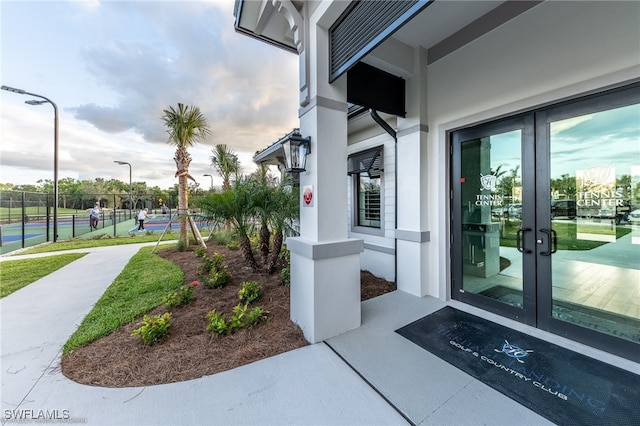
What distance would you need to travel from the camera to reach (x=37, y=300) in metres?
3.70

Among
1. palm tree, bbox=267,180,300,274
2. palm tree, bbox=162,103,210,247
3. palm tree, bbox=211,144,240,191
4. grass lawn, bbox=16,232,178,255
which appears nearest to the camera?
palm tree, bbox=267,180,300,274

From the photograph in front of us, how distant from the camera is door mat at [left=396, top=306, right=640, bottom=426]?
63.7 inches

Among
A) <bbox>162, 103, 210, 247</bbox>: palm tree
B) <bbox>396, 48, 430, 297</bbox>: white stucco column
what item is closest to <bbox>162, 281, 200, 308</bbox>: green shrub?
<bbox>396, 48, 430, 297</bbox>: white stucco column

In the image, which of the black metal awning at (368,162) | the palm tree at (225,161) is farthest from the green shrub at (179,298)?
the palm tree at (225,161)

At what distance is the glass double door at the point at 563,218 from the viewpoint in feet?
7.16

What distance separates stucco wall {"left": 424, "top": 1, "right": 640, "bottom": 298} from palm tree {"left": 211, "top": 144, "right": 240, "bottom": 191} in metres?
9.20

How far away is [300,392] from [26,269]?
25.0 feet

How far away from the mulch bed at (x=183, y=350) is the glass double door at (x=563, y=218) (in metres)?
2.70

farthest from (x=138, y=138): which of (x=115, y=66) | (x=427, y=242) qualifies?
(x=427, y=242)

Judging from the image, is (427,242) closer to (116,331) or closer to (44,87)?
(116,331)

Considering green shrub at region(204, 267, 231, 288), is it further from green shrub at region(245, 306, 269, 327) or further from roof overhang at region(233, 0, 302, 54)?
roof overhang at region(233, 0, 302, 54)

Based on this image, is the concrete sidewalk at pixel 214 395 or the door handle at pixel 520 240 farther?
the door handle at pixel 520 240

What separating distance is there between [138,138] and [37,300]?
43.0 feet

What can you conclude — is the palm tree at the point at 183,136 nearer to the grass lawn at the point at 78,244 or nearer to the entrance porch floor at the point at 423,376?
the grass lawn at the point at 78,244
